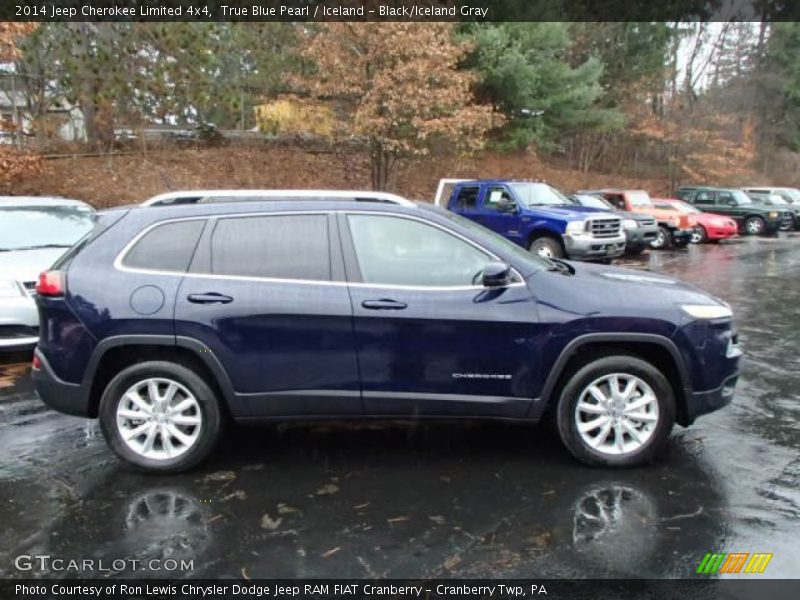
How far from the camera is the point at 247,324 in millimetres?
3994

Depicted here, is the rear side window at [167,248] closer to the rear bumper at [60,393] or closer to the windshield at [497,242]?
the rear bumper at [60,393]

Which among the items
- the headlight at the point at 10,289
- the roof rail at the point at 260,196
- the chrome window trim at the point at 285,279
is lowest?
the headlight at the point at 10,289

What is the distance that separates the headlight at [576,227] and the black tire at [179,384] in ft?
32.7

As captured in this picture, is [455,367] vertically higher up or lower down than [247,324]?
lower down

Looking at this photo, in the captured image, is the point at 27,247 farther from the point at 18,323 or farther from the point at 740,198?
the point at 740,198

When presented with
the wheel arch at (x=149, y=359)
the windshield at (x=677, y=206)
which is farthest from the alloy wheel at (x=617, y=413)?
the windshield at (x=677, y=206)

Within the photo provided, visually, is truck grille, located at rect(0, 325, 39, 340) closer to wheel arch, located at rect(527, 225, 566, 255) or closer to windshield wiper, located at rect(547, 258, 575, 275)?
windshield wiper, located at rect(547, 258, 575, 275)

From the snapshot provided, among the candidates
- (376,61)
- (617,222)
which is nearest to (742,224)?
(617,222)

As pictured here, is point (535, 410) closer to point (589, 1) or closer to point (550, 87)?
point (550, 87)

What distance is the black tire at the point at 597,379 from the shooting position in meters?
4.05

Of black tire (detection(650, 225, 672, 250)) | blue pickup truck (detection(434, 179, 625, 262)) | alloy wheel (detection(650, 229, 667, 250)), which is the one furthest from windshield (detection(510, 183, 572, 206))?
black tire (detection(650, 225, 672, 250))

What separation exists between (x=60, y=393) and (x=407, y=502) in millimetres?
2290

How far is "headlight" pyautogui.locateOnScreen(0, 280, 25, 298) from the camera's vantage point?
633 cm

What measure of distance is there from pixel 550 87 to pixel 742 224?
8776 millimetres
